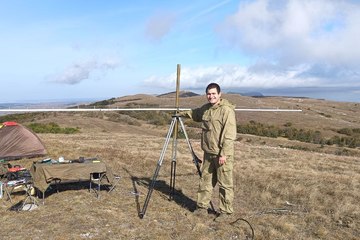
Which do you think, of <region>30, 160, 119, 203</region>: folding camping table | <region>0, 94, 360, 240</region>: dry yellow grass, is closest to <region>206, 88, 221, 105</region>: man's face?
<region>0, 94, 360, 240</region>: dry yellow grass

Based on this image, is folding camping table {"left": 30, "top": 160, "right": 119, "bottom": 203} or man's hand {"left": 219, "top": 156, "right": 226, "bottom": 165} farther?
folding camping table {"left": 30, "top": 160, "right": 119, "bottom": 203}

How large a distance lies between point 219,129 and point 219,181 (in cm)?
109

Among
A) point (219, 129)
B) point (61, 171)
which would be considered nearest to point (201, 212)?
point (219, 129)

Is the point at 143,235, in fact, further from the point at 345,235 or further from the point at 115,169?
the point at 115,169

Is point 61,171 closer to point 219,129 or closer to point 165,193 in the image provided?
point 165,193

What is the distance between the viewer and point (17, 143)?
46.7ft

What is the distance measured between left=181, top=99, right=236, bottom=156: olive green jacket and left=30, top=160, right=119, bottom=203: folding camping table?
3.15 meters

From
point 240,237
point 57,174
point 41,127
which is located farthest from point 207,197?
point 41,127

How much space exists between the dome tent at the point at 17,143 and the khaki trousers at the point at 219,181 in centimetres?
922

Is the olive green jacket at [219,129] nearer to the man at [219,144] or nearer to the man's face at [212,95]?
the man at [219,144]

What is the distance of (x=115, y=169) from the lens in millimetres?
12430

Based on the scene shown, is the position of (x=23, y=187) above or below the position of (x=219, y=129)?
below

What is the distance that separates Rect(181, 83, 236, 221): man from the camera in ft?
23.0

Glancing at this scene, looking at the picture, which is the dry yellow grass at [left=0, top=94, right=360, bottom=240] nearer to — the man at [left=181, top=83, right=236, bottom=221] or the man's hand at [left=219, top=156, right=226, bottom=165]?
the man at [left=181, top=83, right=236, bottom=221]
